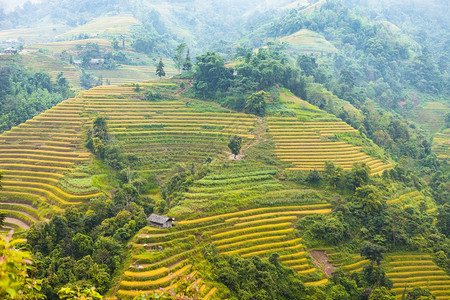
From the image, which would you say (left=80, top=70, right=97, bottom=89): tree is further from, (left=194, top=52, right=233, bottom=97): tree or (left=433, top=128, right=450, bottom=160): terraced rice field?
(left=433, top=128, right=450, bottom=160): terraced rice field

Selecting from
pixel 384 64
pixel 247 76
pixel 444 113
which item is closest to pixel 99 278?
pixel 247 76

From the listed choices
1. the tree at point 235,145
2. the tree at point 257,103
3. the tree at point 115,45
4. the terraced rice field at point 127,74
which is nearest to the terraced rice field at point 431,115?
the tree at point 257,103

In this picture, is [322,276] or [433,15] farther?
[433,15]

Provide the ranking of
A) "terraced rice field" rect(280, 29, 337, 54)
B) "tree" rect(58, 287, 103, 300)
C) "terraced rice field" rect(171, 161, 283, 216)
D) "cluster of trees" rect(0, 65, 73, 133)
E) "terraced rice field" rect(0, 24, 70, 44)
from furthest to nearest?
"terraced rice field" rect(0, 24, 70, 44) < "terraced rice field" rect(280, 29, 337, 54) < "cluster of trees" rect(0, 65, 73, 133) < "terraced rice field" rect(171, 161, 283, 216) < "tree" rect(58, 287, 103, 300)

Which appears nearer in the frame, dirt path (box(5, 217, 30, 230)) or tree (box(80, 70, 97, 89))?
dirt path (box(5, 217, 30, 230))

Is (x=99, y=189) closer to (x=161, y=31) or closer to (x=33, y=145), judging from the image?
(x=33, y=145)

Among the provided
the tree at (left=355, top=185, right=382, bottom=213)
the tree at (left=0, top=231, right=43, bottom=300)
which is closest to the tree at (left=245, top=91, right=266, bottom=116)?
the tree at (left=355, top=185, right=382, bottom=213)

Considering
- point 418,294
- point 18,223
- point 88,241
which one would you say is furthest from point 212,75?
point 418,294
